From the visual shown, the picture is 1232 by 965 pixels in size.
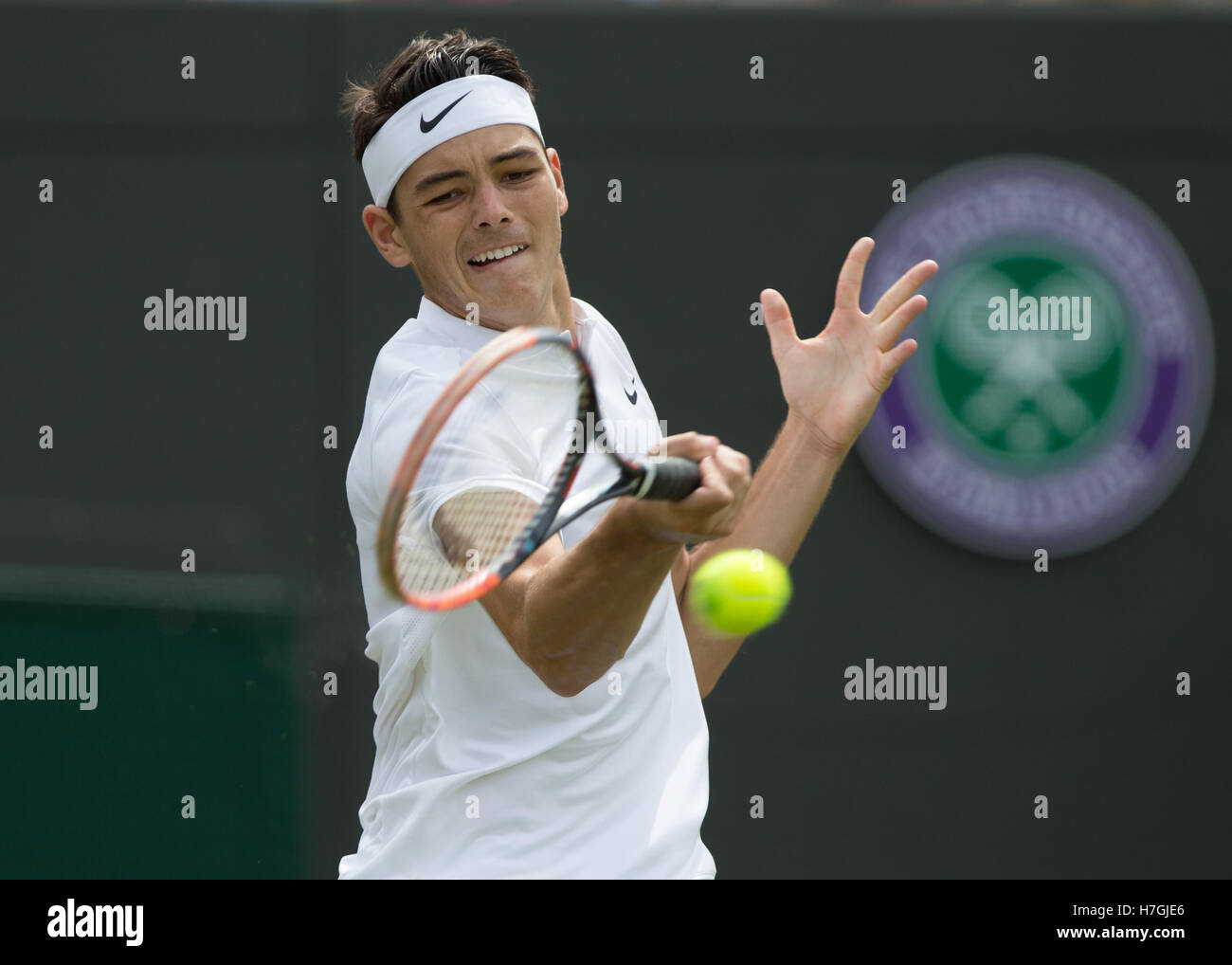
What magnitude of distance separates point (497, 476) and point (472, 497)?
0.14 feet

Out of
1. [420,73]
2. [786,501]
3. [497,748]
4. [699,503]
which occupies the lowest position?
[497,748]

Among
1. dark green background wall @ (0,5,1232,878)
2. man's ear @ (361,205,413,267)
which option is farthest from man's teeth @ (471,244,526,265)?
dark green background wall @ (0,5,1232,878)

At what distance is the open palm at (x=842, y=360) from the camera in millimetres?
2504

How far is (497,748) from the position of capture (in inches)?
82.4

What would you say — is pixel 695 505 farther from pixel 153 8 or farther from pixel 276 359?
pixel 153 8

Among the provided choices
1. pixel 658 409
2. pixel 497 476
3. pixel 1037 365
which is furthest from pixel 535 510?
pixel 1037 365

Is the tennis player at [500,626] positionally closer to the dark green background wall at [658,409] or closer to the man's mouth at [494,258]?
the man's mouth at [494,258]

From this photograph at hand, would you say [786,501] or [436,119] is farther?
[786,501]

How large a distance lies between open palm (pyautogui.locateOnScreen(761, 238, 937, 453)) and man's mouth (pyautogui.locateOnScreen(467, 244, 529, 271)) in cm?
45

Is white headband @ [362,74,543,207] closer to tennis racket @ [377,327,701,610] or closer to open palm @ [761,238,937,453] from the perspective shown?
tennis racket @ [377,327,701,610]

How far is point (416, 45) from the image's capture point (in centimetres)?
240

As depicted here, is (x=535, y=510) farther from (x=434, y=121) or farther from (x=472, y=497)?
(x=434, y=121)

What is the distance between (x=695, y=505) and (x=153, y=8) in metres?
2.67
